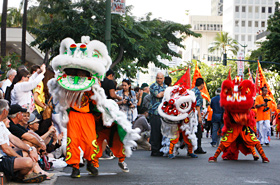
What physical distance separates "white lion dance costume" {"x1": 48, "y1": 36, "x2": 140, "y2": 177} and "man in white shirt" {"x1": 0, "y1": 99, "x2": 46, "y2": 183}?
74cm

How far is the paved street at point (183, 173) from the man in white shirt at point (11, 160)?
17.3 inches

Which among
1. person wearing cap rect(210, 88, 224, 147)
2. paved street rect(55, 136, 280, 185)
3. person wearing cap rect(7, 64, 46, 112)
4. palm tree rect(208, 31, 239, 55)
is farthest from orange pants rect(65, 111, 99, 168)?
palm tree rect(208, 31, 239, 55)

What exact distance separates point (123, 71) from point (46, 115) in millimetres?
21081

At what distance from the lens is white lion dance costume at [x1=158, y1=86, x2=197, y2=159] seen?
483 inches

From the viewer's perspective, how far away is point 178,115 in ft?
40.5

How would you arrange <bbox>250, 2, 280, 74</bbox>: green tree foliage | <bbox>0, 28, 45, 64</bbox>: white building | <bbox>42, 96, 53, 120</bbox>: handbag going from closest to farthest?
<bbox>42, 96, 53, 120</bbox>: handbag → <bbox>0, 28, 45, 64</bbox>: white building → <bbox>250, 2, 280, 74</bbox>: green tree foliage

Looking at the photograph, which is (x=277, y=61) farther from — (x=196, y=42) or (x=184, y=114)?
(x=196, y=42)

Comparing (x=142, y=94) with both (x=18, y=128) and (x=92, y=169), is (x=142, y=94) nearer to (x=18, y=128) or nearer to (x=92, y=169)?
(x=92, y=169)

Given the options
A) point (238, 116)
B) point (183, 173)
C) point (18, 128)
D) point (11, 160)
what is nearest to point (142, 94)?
point (238, 116)

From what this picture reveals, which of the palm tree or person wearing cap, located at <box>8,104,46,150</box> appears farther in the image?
the palm tree

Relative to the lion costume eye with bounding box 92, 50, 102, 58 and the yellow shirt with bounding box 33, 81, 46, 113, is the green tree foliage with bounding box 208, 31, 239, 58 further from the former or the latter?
the lion costume eye with bounding box 92, 50, 102, 58

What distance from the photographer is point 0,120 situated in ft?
24.4

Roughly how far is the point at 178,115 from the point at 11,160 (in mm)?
5420

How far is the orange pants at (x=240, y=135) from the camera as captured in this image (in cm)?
1129
